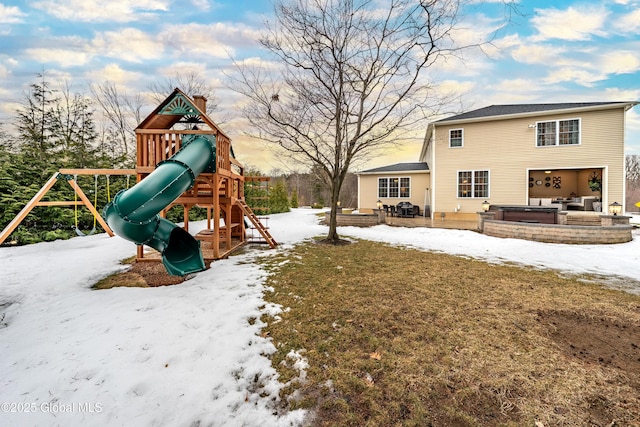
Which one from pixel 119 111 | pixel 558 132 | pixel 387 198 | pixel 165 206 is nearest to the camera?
pixel 165 206

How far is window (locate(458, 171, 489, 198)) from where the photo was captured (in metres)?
13.9

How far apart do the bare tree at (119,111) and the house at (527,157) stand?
806 inches

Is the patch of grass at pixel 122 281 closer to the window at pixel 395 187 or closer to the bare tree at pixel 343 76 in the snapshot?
the bare tree at pixel 343 76

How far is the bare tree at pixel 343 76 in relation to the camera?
24.7 feet

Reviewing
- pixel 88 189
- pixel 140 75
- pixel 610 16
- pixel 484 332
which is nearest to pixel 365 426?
pixel 484 332

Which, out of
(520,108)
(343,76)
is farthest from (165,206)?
(520,108)

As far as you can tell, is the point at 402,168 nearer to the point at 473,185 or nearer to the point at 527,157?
the point at 473,185

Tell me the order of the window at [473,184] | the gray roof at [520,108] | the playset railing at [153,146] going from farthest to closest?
the window at [473,184], the gray roof at [520,108], the playset railing at [153,146]

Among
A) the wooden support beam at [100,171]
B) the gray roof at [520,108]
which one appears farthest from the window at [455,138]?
the wooden support beam at [100,171]

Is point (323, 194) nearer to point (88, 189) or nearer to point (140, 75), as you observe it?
point (140, 75)

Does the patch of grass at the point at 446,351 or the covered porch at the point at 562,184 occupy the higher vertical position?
the covered porch at the point at 562,184

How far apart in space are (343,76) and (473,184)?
9941 millimetres

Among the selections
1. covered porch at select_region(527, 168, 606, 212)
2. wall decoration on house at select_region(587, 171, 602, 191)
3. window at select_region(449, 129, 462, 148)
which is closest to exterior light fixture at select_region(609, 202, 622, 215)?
covered porch at select_region(527, 168, 606, 212)

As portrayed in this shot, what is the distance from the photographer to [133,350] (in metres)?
2.57
